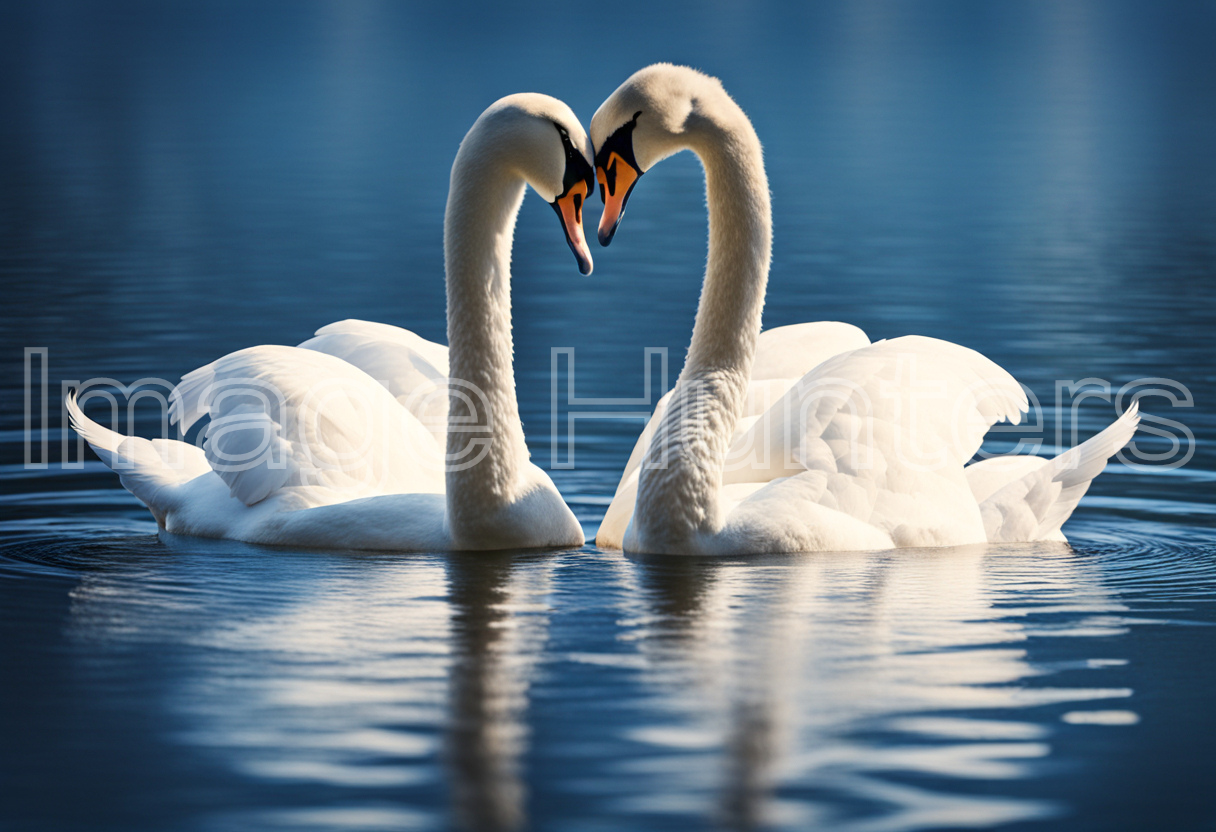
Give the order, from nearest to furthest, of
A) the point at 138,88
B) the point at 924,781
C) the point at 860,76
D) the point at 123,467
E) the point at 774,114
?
the point at 924,781 → the point at 123,467 → the point at 774,114 → the point at 138,88 → the point at 860,76

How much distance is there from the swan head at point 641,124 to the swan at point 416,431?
0.42 feet

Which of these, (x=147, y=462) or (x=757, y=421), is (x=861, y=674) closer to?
(x=757, y=421)

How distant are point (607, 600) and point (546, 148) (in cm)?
203

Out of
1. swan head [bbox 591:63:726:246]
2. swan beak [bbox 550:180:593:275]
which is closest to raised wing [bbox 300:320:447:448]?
swan beak [bbox 550:180:593:275]

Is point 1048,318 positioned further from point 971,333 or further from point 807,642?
point 807,642

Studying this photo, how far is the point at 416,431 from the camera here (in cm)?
880

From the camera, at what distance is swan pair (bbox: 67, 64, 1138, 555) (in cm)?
772

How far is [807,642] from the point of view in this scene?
6.47 meters

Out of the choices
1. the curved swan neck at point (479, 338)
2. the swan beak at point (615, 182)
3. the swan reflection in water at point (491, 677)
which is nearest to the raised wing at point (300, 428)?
the curved swan neck at point (479, 338)

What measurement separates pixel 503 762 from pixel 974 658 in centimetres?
200

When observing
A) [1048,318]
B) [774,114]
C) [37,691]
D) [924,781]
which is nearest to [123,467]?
[37,691]

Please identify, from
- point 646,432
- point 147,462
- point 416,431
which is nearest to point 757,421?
point 646,432

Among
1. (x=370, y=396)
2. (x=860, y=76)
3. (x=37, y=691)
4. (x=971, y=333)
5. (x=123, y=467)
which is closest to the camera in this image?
(x=37, y=691)

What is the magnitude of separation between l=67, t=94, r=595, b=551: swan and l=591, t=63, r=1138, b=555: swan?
356mm
